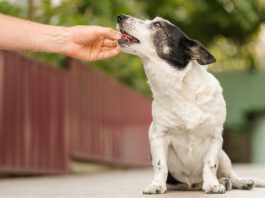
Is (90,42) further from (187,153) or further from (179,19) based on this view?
(179,19)

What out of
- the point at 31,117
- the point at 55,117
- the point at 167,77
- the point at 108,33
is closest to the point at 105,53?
the point at 108,33

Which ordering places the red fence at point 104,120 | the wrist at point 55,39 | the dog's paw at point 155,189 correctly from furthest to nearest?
the red fence at point 104,120, the wrist at point 55,39, the dog's paw at point 155,189

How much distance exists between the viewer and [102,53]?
5.88 meters

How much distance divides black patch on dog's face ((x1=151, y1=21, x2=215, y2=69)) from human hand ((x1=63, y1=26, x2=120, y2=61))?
31 cm

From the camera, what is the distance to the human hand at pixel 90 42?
18.6 ft

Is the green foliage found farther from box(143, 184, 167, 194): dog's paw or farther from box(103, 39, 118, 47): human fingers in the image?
box(143, 184, 167, 194): dog's paw

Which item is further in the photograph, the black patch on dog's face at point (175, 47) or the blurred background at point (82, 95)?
the blurred background at point (82, 95)

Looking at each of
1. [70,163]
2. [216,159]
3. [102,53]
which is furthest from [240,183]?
[70,163]

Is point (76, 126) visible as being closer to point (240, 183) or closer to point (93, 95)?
point (93, 95)

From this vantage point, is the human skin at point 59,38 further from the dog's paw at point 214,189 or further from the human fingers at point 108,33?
the dog's paw at point 214,189

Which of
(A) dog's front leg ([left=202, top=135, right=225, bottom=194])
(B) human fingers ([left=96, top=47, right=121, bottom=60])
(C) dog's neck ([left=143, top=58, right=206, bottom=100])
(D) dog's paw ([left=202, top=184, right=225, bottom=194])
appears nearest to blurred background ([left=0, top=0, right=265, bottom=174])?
(B) human fingers ([left=96, top=47, right=121, bottom=60])

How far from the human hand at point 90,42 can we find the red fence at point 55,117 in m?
4.07

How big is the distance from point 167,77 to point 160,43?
26 centimetres

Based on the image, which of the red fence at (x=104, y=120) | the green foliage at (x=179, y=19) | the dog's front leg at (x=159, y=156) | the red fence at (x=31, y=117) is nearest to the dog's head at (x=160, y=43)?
the dog's front leg at (x=159, y=156)
